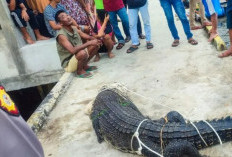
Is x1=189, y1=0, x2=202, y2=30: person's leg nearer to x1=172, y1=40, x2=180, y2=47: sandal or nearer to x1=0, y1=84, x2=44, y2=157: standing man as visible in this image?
x1=172, y1=40, x2=180, y2=47: sandal

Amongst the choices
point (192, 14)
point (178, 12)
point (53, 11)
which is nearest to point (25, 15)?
point (53, 11)

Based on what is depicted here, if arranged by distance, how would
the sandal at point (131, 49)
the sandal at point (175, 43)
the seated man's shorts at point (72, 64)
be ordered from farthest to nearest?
the sandal at point (131, 49) → the sandal at point (175, 43) → the seated man's shorts at point (72, 64)

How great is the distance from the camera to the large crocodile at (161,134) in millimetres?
2439

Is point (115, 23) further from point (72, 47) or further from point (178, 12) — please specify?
point (72, 47)

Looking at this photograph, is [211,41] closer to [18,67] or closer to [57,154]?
[57,154]

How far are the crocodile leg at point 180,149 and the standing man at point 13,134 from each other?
1.56 meters

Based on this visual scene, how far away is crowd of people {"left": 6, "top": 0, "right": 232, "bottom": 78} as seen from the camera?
194 inches

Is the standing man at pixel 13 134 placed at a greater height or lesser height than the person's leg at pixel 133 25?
greater

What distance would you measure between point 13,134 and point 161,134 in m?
1.72

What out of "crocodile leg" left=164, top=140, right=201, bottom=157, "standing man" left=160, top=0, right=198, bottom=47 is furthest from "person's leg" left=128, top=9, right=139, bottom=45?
"crocodile leg" left=164, top=140, right=201, bottom=157

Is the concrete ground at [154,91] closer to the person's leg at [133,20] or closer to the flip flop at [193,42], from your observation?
the flip flop at [193,42]

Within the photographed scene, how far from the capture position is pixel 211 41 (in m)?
5.08

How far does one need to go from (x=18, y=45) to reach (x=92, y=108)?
3.46 metres

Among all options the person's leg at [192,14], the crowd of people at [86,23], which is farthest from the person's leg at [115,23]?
the person's leg at [192,14]
